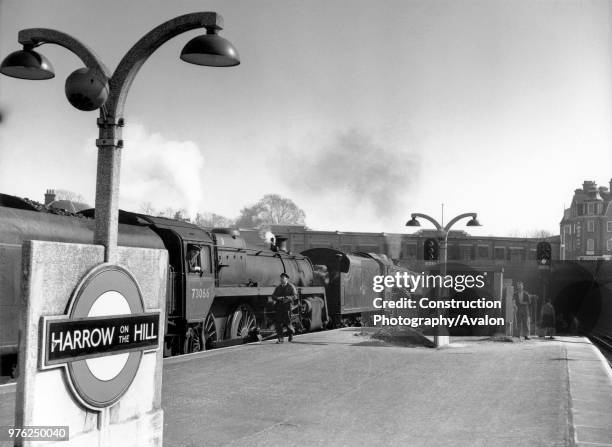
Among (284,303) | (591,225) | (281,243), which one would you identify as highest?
(591,225)

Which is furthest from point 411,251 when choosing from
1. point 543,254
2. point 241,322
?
point 241,322

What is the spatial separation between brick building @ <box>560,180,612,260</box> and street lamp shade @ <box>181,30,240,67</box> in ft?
238

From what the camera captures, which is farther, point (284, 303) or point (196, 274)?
point (284, 303)

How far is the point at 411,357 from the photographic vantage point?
14.4 metres

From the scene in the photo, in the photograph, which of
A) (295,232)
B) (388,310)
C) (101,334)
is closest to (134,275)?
(101,334)

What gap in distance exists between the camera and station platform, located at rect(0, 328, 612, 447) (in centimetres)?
728

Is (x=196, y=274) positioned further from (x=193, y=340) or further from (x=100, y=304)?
(x=100, y=304)

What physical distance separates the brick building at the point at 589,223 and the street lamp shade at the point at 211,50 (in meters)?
72.6

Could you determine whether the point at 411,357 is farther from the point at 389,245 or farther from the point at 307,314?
the point at 389,245

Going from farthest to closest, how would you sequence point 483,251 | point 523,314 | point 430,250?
point 483,251, point 523,314, point 430,250

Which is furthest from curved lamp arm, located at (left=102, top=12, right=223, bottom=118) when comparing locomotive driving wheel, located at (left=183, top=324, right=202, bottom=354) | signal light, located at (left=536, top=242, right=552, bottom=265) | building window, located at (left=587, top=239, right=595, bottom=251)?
building window, located at (left=587, top=239, right=595, bottom=251)

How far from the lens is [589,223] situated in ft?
254

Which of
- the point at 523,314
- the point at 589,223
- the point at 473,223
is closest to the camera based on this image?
the point at 473,223

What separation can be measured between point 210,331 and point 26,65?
995cm
